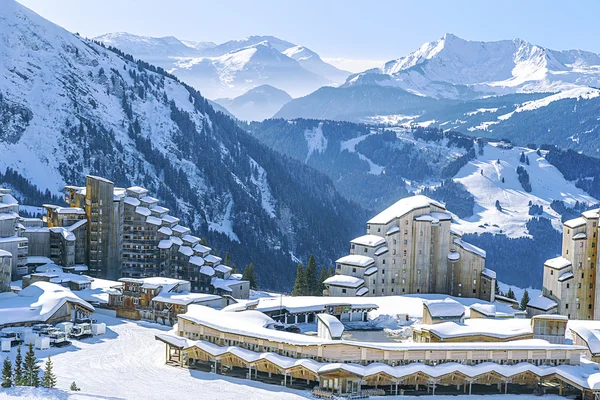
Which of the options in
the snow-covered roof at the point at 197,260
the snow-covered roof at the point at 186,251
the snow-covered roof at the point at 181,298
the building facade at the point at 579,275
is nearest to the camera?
the snow-covered roof at the point at 181,298

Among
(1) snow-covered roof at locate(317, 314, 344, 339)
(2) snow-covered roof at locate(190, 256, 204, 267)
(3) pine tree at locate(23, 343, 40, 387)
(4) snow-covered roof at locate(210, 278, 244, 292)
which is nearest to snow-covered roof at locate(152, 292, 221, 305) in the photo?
(4) snow-covered roof at locate(210, 278, 244, 292)

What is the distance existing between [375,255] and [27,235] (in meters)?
57.3

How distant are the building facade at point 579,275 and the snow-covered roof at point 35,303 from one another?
2658 inches

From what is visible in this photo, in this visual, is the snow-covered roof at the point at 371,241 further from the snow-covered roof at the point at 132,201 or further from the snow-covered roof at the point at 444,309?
the snow-covered roof at the point at 132,201

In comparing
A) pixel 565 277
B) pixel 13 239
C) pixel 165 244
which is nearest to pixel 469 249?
pixel 565 277

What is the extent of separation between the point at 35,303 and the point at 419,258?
6043 cm

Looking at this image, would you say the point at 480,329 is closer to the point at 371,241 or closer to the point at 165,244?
the point at 371,241

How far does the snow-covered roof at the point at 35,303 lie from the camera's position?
346 feet

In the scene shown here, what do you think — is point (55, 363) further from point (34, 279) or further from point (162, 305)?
point (34, 279)

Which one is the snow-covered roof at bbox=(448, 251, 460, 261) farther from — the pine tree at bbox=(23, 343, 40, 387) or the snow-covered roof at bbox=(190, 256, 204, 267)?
the pine tree at bbox=(23, 343, 40, 387)

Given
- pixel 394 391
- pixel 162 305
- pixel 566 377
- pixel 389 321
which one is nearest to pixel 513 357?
pixel 566 377

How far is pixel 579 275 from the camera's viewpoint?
129 meters

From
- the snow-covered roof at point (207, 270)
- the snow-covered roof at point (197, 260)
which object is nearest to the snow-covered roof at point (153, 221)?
the snow-covered roof at point (197, 260)

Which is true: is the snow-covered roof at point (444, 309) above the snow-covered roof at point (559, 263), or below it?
below
